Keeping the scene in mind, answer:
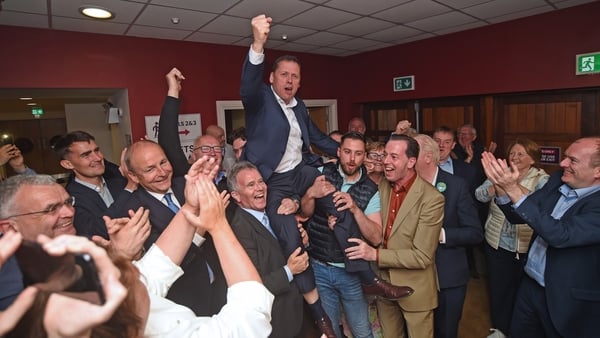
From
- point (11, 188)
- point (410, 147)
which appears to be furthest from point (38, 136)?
point (410, 147)

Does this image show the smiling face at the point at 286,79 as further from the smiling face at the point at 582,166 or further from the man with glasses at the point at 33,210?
the smiling face at the point at 582,166

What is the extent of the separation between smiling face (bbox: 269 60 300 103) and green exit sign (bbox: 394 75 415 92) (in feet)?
10.5

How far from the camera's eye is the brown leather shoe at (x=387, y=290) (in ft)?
6.75

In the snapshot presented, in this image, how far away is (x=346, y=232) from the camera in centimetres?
212

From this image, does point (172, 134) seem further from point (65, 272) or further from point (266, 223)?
point (65, 272)

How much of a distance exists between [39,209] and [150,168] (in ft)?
1.68

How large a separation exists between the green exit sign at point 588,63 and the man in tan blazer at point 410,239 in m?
2.68

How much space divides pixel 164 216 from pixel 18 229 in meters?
0.55

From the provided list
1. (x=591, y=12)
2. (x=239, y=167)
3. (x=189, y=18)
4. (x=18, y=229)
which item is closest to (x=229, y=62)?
(x=189, y=18)

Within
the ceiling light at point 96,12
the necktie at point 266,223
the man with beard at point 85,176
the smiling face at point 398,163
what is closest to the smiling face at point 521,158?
the smiling face at point 398,163

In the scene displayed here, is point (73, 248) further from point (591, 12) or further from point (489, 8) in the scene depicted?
point (591, 12)

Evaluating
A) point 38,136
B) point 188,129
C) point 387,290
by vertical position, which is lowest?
point 387,290

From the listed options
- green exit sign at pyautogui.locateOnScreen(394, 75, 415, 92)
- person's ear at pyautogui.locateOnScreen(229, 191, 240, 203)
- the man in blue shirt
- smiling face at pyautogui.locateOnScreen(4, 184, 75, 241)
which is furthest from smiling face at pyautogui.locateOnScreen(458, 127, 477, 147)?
smiling face at pyautogui.locateOnScreen(4, 184, 75, 241)

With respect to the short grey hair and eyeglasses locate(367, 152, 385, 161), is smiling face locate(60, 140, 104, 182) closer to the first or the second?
the short grey hair
